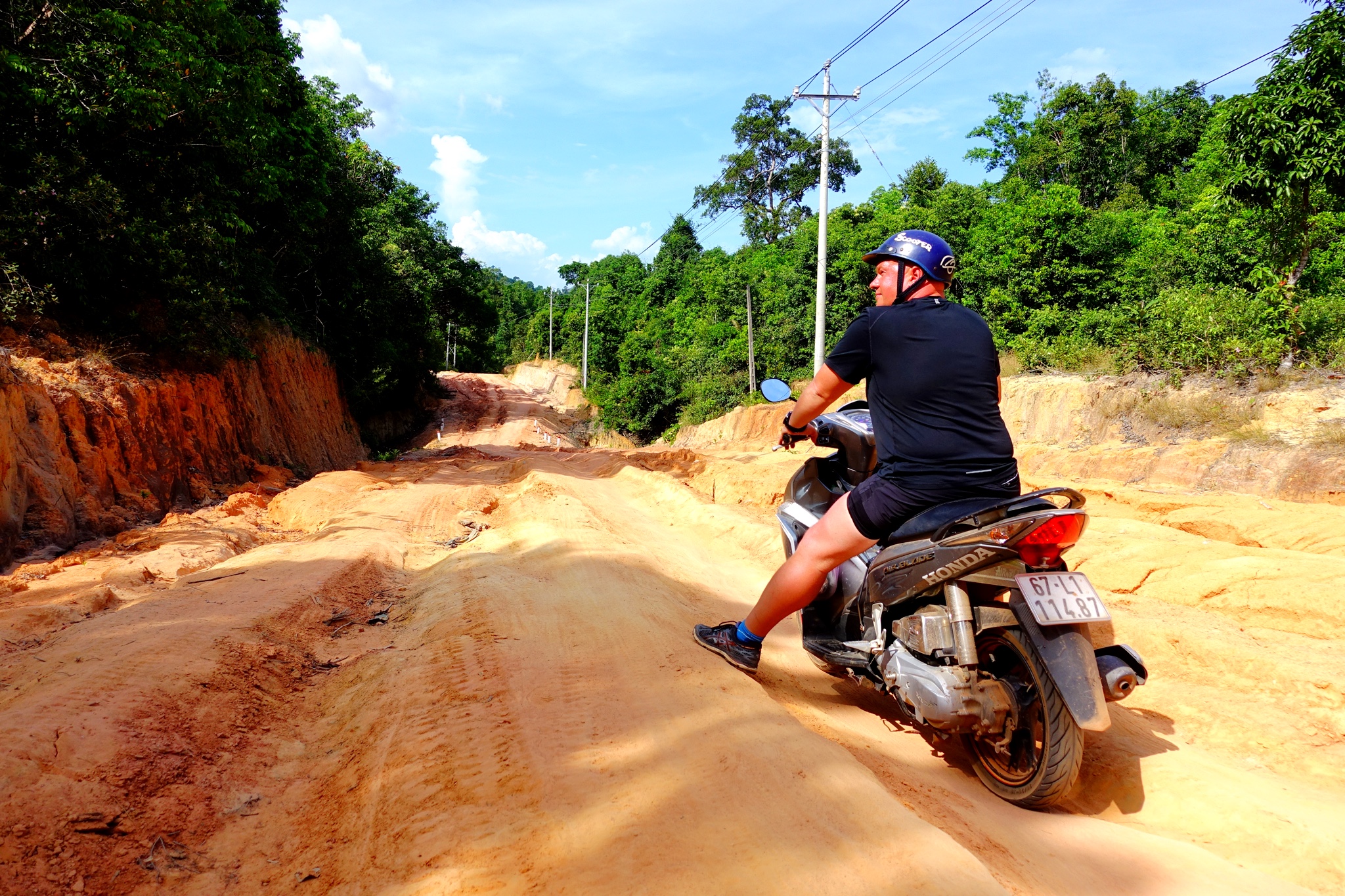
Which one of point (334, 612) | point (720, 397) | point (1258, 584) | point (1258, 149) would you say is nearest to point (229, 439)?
point (334, 612)

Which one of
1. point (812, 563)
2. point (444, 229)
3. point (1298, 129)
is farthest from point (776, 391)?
point (444, 229)

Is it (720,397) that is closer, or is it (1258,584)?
(1258,584)

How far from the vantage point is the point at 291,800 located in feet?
9.33

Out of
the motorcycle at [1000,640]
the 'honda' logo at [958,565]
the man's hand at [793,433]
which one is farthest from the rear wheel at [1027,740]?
the man's hand at [793,433]

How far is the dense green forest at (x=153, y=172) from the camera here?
9.31 meters

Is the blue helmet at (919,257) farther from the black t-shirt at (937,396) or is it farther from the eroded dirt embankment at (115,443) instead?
the eroded dirt embankment at (115,443)

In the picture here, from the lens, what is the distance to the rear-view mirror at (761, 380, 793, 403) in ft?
12.9

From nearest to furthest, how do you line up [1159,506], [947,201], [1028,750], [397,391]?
[1028,750]
[1159,506]
[947,201]
[397,391]

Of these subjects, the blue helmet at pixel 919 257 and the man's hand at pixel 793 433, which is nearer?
the blue helmet at pixel 919 257

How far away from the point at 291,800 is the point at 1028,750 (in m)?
2.95

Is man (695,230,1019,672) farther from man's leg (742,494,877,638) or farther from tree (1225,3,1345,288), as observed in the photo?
tree (1225,3,1345,288)

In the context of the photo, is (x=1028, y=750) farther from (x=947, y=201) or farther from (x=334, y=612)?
(x=947, y=201)

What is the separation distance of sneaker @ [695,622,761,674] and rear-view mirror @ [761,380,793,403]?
1.26 meters

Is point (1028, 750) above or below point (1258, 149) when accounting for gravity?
below
